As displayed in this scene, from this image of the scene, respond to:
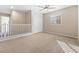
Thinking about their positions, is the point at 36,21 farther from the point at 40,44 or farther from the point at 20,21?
the point at 40,44

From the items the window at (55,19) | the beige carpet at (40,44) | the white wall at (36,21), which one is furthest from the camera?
the window at (55,19)

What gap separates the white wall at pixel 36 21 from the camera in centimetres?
233

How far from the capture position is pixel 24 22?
7.36 feet

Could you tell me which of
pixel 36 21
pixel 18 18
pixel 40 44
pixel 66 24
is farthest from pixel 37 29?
pixel 66 24

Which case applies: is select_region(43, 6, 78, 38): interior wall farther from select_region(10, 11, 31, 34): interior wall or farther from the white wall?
select_region(10, 11, 31, 34): interior wall

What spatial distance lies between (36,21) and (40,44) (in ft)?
2.27

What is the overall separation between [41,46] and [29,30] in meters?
0.57

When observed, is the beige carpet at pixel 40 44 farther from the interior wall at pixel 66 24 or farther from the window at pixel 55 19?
the window at pixel 55 19

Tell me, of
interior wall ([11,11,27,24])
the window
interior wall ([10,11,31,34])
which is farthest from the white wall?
the window

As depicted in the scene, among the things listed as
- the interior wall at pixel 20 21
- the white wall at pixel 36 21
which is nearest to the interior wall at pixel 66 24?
the white wall at pixel 36 21

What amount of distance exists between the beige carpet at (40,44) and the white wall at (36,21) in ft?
0.54

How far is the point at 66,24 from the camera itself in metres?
2.58

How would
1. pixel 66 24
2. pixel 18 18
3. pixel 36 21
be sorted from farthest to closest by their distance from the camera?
pixel 66 24 < pixel 36 21 < pixel 18 18
